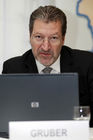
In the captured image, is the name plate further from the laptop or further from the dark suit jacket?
the dark suit jacket

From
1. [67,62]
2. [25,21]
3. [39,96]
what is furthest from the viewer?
[25,21]

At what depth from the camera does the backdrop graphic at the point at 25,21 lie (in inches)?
95.0

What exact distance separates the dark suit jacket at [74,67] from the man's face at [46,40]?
0.32 ft

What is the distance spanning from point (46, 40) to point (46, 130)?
2.21 feet

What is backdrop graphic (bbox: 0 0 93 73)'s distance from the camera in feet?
7.91

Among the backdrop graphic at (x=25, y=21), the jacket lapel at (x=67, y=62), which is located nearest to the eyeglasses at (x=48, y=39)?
the jacket lapel at (x=67, y=62)

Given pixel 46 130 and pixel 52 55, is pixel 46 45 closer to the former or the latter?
pixel 52 55

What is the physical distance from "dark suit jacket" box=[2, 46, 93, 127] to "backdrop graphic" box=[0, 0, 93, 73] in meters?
0.55

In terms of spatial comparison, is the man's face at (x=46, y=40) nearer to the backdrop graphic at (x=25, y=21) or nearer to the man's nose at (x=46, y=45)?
the man's nose at (x=46, y=45)

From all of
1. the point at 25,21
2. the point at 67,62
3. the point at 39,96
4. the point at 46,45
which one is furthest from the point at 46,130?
the point at 25,21

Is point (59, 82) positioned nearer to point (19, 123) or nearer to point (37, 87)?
point (37, 87)

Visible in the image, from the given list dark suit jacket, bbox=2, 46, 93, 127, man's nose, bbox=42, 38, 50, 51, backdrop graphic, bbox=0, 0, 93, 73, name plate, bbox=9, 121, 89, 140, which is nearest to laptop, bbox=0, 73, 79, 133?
name plate, bbox=9, 121, 89, 140

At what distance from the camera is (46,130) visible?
1039mm

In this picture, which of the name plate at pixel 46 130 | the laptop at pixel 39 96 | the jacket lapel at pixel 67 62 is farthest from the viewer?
the jacket lapel at pixel 67 62
